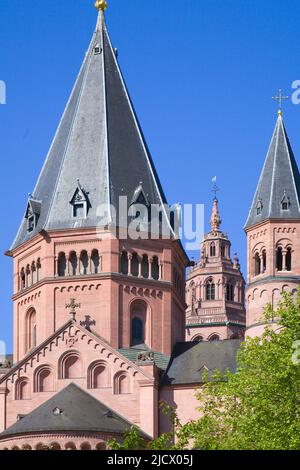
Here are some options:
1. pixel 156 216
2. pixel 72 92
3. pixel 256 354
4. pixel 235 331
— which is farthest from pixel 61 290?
pixel 235 331

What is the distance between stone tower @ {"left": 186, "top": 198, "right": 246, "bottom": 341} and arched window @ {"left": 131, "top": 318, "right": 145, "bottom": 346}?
44.1 m

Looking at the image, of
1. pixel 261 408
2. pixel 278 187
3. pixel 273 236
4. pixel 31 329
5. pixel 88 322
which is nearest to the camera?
pixel 261 408

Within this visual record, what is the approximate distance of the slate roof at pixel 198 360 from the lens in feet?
315

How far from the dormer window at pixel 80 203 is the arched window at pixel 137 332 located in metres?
7.62

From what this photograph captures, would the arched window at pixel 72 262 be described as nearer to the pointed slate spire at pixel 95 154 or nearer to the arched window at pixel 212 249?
the pointed slate spire at pixel 95 154

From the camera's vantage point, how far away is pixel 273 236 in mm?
100000

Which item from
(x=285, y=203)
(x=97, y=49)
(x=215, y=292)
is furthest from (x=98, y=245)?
(x=215, y=292)

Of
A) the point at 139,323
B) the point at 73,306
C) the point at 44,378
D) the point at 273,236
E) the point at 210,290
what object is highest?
the point at 210,290

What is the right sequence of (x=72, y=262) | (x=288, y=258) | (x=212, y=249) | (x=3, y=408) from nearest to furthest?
(x=3, y=408) → (x=72, y=262) → (x=288, y=258) → (x=212, y=249)

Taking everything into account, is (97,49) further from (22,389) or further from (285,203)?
(22,389)

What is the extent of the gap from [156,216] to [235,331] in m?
45.1

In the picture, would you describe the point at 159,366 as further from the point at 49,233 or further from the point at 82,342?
the point at 49,233

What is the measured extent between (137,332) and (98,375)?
4.85 m

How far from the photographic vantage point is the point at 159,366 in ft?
320
